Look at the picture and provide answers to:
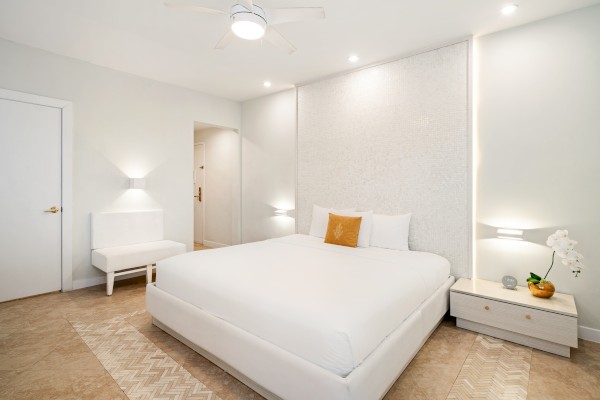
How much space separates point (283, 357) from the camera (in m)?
1.60

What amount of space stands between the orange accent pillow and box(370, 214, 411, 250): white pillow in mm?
237

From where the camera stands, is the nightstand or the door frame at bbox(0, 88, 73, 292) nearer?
the nightstand

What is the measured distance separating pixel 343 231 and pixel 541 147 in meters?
2.01

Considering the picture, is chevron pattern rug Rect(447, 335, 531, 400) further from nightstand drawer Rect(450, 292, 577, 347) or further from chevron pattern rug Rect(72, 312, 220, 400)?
A: chevron pattern rug Rect(72, 312, 220, 400)

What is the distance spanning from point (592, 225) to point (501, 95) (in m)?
1.38

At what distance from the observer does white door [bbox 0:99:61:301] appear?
3.23 meters

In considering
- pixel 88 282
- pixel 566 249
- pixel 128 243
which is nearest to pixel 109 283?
pixel 88 282

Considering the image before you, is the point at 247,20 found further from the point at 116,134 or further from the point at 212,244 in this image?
the point at 212,244

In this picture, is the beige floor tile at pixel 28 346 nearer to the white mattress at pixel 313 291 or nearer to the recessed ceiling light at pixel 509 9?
the white mattress at pixel 313 291

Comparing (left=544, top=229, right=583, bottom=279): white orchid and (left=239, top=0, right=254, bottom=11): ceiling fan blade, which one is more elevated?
(left=239, top=0, right=254, bottom=11): ceiling fan blade

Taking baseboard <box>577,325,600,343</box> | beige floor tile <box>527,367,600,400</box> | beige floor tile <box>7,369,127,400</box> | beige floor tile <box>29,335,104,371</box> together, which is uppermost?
baseboard <box>577,325,600,343</box>

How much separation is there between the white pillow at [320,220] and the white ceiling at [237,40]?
1.85m

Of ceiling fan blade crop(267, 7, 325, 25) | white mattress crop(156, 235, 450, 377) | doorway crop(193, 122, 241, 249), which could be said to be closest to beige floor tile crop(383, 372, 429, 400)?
white mattress crop(156, 235, 450, 377)

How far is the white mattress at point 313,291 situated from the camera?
5.07ft
